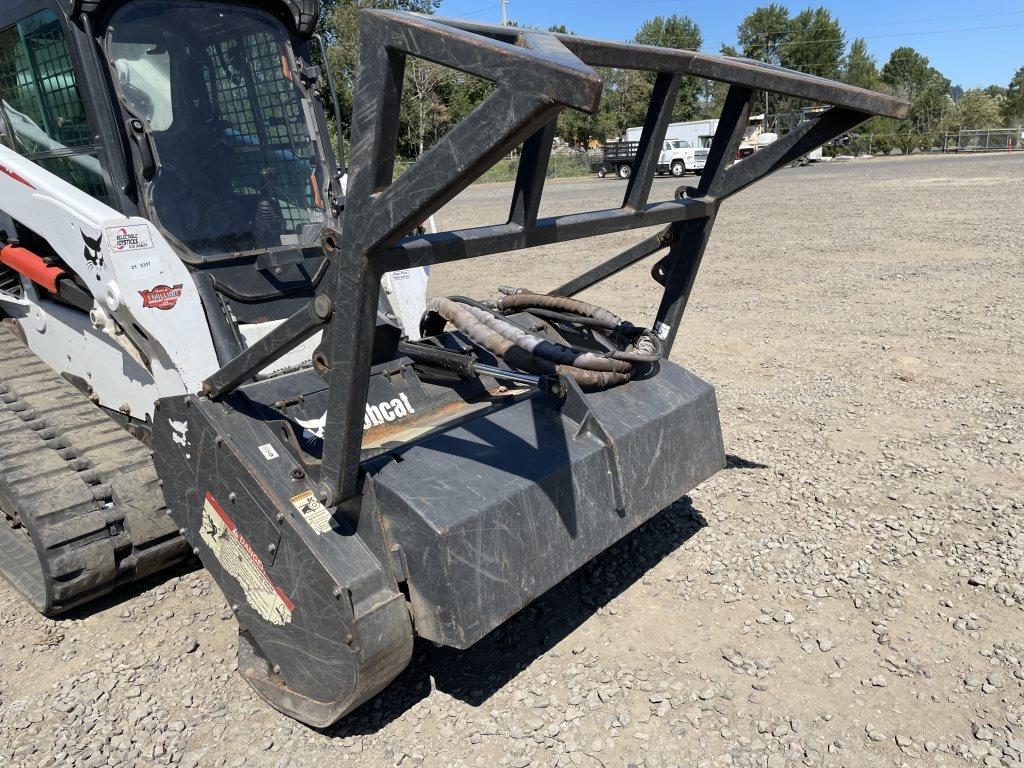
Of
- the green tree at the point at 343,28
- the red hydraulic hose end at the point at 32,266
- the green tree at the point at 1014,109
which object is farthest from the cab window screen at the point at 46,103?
the green tree at the point at 1014,109

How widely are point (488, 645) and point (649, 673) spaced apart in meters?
0.64

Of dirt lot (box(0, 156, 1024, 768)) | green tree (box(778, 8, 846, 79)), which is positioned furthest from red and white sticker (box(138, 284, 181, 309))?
green tree (box(778, 8, 846, 79))

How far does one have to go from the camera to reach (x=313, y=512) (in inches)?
103

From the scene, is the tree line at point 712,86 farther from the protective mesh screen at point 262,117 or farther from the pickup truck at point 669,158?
the protective mesh screen at point 262,117

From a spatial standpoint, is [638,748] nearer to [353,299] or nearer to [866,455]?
[353,299]

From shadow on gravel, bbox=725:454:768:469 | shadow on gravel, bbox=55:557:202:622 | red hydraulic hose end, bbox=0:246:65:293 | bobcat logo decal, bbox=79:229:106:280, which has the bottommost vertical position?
shadow on gravel, bbox=55:557:202:622

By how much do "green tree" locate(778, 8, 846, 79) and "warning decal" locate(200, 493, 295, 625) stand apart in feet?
242

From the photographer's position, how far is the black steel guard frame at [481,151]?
66.8 inches

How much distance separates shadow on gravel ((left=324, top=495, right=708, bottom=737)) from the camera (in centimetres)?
293

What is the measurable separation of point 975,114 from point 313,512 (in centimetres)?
6002

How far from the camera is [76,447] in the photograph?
354 centimetres

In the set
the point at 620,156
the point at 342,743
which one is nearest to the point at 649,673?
the point at 342,743

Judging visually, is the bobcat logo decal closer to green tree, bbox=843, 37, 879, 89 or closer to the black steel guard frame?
the black steel guard frame

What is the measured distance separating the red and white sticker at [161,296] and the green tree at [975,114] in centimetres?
5625
